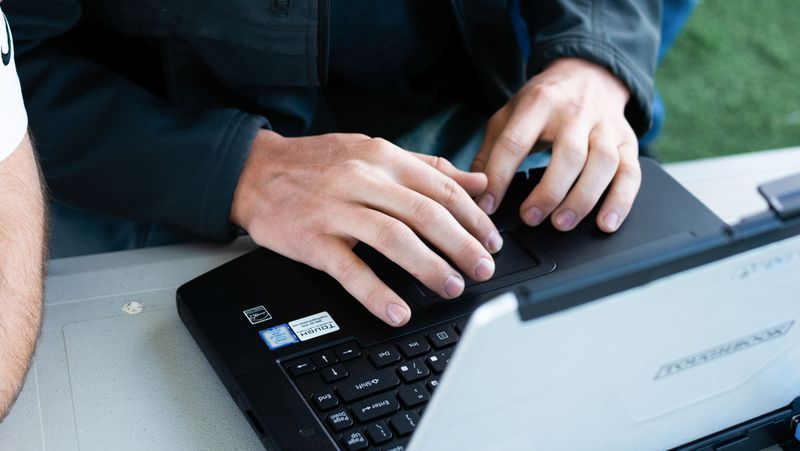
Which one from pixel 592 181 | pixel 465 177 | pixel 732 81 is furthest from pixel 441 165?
pixel 732 81

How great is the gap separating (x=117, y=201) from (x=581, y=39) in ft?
1.50

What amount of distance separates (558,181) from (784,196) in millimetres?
330

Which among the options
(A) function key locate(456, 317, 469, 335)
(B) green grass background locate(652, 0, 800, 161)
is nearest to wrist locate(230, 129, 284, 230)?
(A) function key locate(456, 317, 469, 335)

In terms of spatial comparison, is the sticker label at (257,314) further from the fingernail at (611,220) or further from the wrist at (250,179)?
the fingernail at (611,220)

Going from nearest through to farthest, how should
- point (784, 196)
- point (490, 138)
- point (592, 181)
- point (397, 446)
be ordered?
point (784, 196) → point (397, 446) → point (592, 181) → point (490, 138)

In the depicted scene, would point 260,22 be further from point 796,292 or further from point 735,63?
point 735,63

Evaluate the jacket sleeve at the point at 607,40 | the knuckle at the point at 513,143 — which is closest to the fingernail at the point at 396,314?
the knuckle at the point at 513,143

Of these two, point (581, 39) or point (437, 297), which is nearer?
point (437, 297)

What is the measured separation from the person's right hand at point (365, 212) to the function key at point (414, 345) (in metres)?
0.01

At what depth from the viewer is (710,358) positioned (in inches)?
19.2

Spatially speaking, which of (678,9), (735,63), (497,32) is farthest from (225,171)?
(735,63)

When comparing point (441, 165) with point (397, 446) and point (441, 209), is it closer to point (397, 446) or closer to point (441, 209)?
point (441, 209)

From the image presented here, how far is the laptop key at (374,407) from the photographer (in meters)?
0.58

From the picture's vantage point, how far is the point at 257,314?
0.66 meters
